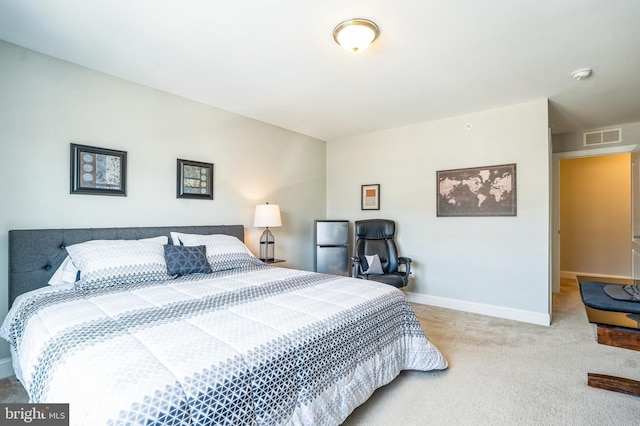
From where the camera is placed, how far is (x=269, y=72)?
2.76 meters

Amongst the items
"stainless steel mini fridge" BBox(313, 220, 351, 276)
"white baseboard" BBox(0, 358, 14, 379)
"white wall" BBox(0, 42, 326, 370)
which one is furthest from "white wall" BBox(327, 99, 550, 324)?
"white baseboard" BBox(0, 358, 14, 379)

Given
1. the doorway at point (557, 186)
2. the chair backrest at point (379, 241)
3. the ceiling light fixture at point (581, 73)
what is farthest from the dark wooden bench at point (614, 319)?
the doorway at point (557, 186)

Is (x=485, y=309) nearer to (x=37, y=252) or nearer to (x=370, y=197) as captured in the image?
(x=370, y=197)

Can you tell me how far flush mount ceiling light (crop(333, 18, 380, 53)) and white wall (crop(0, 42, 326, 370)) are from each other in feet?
6.50

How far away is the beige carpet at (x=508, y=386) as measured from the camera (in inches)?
70.3

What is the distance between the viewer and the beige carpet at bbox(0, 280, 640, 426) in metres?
1.79

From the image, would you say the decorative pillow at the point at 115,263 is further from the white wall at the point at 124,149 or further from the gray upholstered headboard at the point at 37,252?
the white wall at the point at 124,149

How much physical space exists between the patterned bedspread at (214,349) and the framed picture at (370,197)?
2495mm

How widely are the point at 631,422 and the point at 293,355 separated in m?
1.97

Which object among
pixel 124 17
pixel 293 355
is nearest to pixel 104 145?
pixel 124 17

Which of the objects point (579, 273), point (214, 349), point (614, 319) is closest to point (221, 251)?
point (214, 349)

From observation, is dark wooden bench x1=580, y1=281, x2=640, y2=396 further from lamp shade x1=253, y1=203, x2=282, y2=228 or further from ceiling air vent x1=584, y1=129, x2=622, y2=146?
ceiling air vent x1=584, y1=129, x2=622, y2=146

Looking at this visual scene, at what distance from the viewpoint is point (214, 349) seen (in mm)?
1189

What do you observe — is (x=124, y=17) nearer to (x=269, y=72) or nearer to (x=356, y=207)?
(x=269, y=72)
